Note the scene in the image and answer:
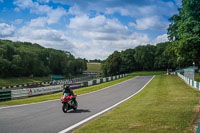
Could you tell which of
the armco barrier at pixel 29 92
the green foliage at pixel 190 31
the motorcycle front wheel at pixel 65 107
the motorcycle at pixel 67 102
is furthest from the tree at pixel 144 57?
the motorcycle front wheel at pixel 65 107

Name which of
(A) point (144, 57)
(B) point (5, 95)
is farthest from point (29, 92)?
(A) point (144, 57)

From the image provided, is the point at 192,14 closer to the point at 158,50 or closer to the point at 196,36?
the point at 196,36

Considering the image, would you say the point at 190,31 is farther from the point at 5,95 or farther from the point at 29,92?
the point at 5,95

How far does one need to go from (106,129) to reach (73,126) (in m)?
1.53

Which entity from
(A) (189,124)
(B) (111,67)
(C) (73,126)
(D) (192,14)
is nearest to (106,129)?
(C) (73,126)

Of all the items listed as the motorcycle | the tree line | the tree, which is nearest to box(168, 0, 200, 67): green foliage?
the motorcycle

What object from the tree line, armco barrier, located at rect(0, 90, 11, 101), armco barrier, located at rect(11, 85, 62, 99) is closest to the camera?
armco barrier, located at rect(0, 90, 11, 101)

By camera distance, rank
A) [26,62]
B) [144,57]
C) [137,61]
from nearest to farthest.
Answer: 1. [26,62]
2. [144,57]
3. [137,61]

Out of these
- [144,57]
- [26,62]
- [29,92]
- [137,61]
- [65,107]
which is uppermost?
[144,57]

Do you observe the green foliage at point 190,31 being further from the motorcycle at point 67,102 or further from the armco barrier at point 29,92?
the motorcycle at point 67,102

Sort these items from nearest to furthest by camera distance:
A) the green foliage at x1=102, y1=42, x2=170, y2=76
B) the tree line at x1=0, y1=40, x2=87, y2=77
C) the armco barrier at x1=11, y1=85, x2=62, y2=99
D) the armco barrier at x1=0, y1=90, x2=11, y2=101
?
the armco barrier at x1=0, y1=90, x2=11, y2=101 < the armco barrier at x1=11, y1=85, x2=62, y2=99 < the tree line at x1=0, y1=40, x2=87, y2=77 < the green foliage at x1=102, y1=42, x2=170, y2=76

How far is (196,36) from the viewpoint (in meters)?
28.2

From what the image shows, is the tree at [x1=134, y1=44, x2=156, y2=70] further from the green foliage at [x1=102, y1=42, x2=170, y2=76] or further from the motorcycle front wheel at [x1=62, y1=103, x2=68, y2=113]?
the motorcycle front wheel at [x1=62, y1=103, x2=68, y2=113]

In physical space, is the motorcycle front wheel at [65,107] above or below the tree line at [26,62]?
below
